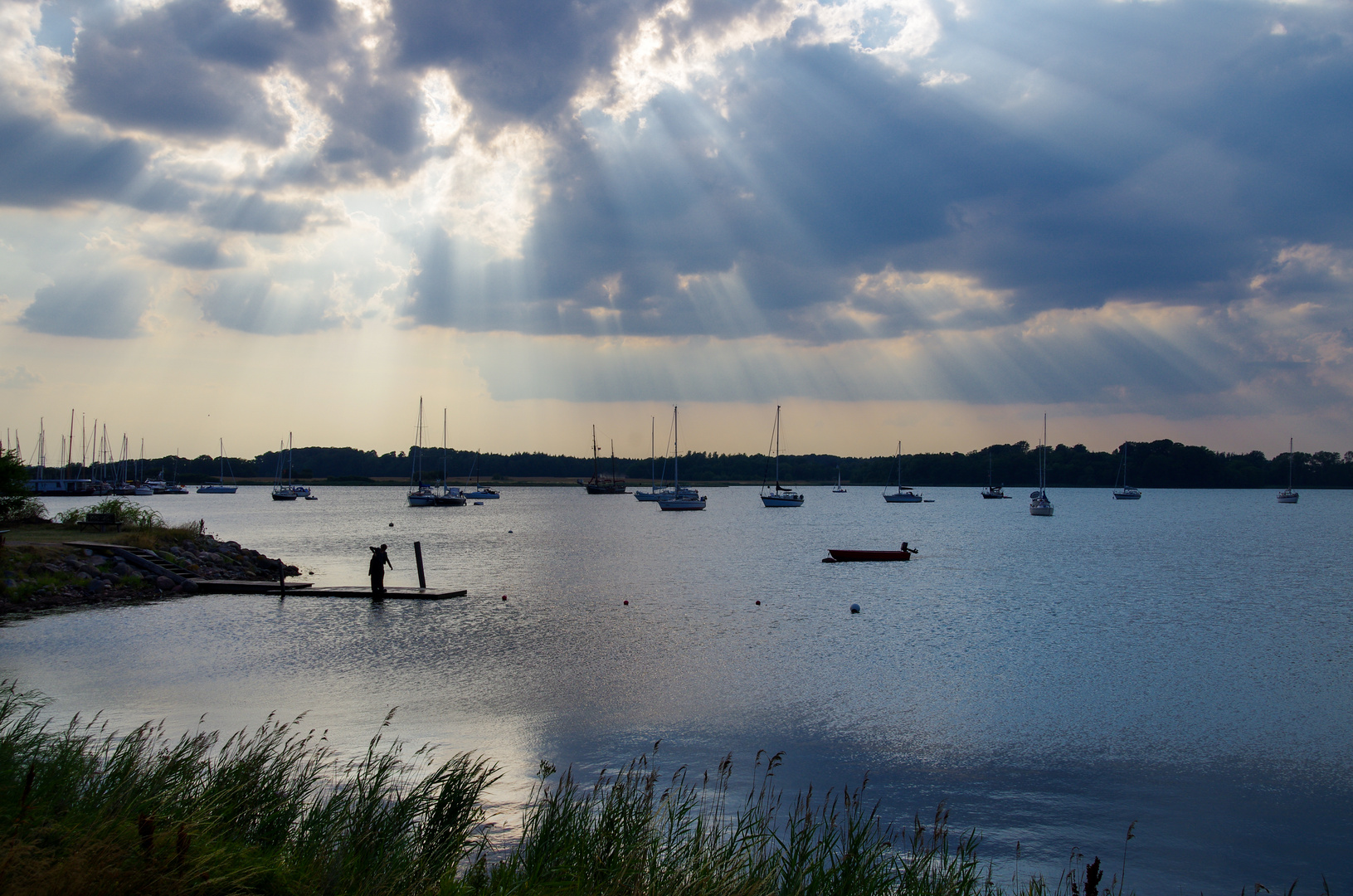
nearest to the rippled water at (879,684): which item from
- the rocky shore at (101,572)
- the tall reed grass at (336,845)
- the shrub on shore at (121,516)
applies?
the rocky shore at (101,572)

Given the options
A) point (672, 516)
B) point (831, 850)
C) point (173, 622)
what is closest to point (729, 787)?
point (831, 850)

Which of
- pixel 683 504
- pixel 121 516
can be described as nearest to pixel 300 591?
pixel 121 516

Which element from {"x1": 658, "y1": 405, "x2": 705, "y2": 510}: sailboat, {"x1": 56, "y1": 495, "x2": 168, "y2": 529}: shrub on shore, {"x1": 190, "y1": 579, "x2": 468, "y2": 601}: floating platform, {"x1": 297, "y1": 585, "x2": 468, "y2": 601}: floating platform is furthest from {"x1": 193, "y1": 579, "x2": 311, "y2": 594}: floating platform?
{"x1": 658, "y1": 405, "x2": 705, "y2": 510}: sailboat

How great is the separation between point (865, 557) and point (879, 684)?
1424 inches

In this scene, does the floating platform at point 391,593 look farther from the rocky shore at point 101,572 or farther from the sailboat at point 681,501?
the sailboat at point 681,501

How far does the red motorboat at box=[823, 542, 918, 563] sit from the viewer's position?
56000 millimetres

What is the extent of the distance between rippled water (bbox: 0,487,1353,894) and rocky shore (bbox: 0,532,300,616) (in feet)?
6.53

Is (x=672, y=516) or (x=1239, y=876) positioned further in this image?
(x=672, y=516)

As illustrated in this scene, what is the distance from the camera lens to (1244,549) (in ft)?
232

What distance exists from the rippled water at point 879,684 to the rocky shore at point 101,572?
199 cm

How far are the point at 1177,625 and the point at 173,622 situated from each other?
3479 centimetres

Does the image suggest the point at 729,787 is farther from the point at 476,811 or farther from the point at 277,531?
the point at 277,531

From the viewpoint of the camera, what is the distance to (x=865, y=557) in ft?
186

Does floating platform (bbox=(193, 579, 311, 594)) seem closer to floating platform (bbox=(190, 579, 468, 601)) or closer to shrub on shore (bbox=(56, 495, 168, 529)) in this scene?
floating platform (bbox=(190, 579, 468, 601))
